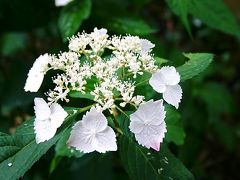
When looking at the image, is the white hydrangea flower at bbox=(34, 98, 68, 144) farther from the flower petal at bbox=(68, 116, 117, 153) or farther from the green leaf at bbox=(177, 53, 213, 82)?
the green leaf at bbox=(177, 53, 213, 82)

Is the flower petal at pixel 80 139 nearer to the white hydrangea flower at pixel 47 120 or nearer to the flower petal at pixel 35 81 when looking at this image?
the white hydrangea flower at pixel 47 120

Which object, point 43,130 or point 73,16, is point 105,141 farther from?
point 73,16

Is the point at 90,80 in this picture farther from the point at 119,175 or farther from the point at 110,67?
the point at 119,175

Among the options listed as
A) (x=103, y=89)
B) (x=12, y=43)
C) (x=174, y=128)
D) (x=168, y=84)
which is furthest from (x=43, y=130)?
(x=12, y=43)

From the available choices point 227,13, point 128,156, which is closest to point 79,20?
point 227,13

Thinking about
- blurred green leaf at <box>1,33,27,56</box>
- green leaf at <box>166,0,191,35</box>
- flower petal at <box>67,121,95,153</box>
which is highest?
flower petal at <box>67,121,95,153</box>

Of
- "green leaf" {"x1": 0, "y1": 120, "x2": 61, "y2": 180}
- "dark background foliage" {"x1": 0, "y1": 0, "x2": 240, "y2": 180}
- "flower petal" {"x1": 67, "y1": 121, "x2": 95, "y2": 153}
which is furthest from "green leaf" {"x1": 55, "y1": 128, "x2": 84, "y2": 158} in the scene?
"flower petal" {"x1": 67, "y1": 121, "x2": 95, "y2": 153}
